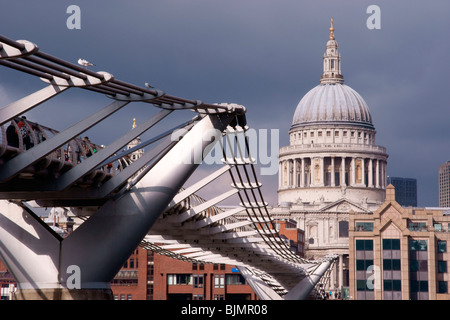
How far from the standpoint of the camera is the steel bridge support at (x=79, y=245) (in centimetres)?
3647

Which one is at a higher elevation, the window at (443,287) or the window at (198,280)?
the window at (198,280)

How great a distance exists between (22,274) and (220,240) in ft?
108

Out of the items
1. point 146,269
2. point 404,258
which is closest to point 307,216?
point 146,269

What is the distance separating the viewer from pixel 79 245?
120 ft

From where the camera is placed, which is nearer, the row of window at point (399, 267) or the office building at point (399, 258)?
the office building at point (399, 258)

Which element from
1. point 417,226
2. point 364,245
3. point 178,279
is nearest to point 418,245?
point 417,226

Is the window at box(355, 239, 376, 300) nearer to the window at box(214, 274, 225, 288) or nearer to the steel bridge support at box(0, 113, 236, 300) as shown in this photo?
the window at box(214, 274, 225, 288)

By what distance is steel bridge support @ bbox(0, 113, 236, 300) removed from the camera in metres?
36.5

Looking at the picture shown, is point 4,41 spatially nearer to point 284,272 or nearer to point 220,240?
point 220,240

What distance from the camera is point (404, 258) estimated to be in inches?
4427

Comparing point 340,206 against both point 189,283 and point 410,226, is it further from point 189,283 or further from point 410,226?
point 410,226

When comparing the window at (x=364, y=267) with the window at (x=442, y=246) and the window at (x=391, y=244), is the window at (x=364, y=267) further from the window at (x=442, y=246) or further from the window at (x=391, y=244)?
the window at (x=442, y=246)

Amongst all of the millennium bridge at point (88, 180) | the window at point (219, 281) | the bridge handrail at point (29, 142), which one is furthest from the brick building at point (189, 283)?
the bridge handrail at point (29, 142)

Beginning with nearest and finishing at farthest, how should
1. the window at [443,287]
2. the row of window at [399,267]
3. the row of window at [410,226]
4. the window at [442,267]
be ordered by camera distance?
the window at [443,287], the row of window at [399,267], the window at [442,267], the row of window at [410,226]
